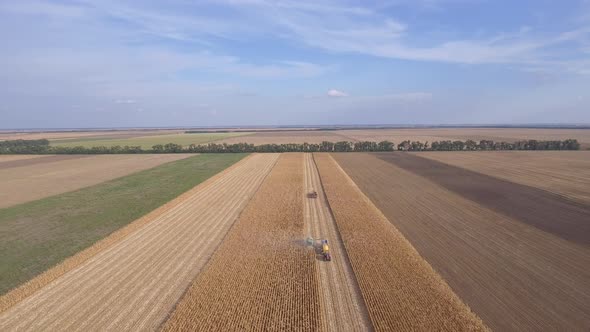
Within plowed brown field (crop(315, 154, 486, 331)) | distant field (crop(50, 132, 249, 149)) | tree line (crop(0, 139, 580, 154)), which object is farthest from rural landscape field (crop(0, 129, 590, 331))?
distant field (crop(50, 132, 249, 149))

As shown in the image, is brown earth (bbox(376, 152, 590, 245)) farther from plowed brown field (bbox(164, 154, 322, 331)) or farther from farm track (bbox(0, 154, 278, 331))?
farm track (bbox(0, 154, 278, 331))

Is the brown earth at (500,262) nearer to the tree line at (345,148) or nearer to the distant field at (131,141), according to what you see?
the tree line at (345,148)

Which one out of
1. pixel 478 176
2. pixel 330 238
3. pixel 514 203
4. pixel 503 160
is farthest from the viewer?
pixel 503 160

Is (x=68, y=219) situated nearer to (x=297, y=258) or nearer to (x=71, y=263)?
(x=71, y=263)

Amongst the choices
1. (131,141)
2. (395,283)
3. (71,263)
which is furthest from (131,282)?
(131,141)

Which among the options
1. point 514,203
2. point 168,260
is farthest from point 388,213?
point 168,260

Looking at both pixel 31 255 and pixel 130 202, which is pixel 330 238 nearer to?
pixel 31 255
